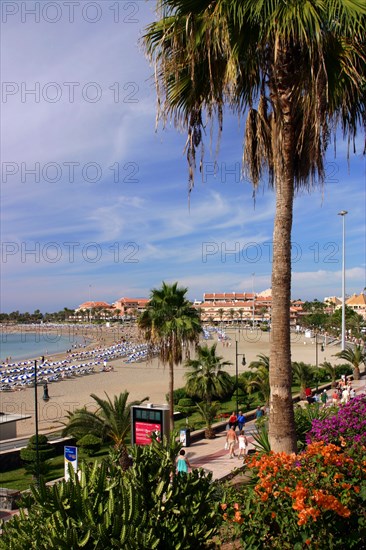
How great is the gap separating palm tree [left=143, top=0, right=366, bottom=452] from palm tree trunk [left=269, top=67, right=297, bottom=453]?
1 cm

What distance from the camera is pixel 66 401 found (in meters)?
34.8

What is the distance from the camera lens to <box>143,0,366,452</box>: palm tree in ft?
19.3

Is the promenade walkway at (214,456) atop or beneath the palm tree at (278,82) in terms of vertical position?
beneath

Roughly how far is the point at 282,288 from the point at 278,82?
8.99ft

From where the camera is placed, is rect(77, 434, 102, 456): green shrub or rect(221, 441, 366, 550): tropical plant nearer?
rect(221, 441, 366, 550): tropical plant

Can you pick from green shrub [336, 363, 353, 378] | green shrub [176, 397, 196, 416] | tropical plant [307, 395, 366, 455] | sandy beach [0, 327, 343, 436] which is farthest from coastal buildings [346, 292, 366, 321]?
tropical plant [307, 395, 366, 455]

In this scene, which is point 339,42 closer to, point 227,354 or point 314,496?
point 314,496

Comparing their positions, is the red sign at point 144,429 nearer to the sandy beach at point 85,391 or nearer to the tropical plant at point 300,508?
the tropical plant at point 300,508

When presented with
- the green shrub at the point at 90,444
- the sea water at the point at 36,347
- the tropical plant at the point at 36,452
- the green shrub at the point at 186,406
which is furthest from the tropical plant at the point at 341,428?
the sea water at the point at 36,347

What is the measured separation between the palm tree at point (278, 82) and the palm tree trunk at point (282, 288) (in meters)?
0.01

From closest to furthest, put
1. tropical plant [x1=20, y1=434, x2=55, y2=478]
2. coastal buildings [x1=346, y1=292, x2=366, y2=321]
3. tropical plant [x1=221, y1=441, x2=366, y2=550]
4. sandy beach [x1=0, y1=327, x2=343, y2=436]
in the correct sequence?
1. tropical plant [x1=221, y1=441, x2=366, y2=550]
2. tropical plant [x1=20, y1=434, x2=55, y2=478]
3. sandy beach [x1=0, y1=327, x2=343, y2=436]
4. coastal buildings [x1=346, y1=292, x2=366, y2=321]

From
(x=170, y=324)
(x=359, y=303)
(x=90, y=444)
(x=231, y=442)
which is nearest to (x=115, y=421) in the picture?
(x=90, y=444)

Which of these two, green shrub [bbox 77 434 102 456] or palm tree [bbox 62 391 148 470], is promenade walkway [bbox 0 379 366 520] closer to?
palm tree [bbox 62 391 148 470]

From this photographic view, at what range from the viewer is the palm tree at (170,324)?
19.0 metres
